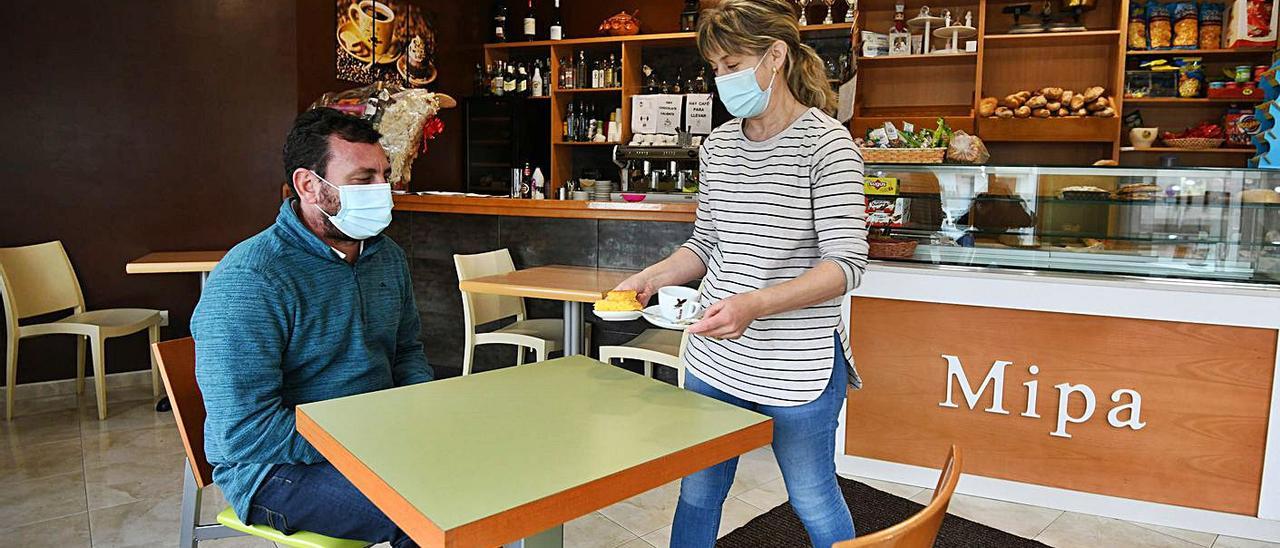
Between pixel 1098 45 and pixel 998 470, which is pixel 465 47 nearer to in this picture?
pixel 1098 45

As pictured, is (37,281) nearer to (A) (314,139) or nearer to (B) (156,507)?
(B) (156,507)

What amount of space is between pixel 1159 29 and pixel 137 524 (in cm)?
578

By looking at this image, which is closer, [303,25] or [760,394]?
[760,394]

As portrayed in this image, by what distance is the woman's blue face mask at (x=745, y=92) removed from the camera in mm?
1658

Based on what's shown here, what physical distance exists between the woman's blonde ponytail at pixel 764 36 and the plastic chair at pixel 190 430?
123cm

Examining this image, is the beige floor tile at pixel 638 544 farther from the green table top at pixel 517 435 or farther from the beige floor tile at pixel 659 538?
the green table top at pixel 517 435

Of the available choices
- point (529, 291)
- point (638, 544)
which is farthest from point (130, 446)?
point (638, 544)

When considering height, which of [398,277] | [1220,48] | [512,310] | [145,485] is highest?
[1220,48]

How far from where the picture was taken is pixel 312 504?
5.22 ft

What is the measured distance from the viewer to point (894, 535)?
88cm

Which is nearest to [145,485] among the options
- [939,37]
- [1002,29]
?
[939,37]

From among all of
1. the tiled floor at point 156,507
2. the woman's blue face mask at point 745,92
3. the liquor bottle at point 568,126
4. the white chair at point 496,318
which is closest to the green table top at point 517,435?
the woman's blue face mask at point 745,92

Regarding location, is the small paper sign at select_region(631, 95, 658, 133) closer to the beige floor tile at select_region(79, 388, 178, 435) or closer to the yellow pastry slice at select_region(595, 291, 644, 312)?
the beige floor tile at select_region(79, 388, 178, 435)

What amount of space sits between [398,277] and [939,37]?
14.7 ft
